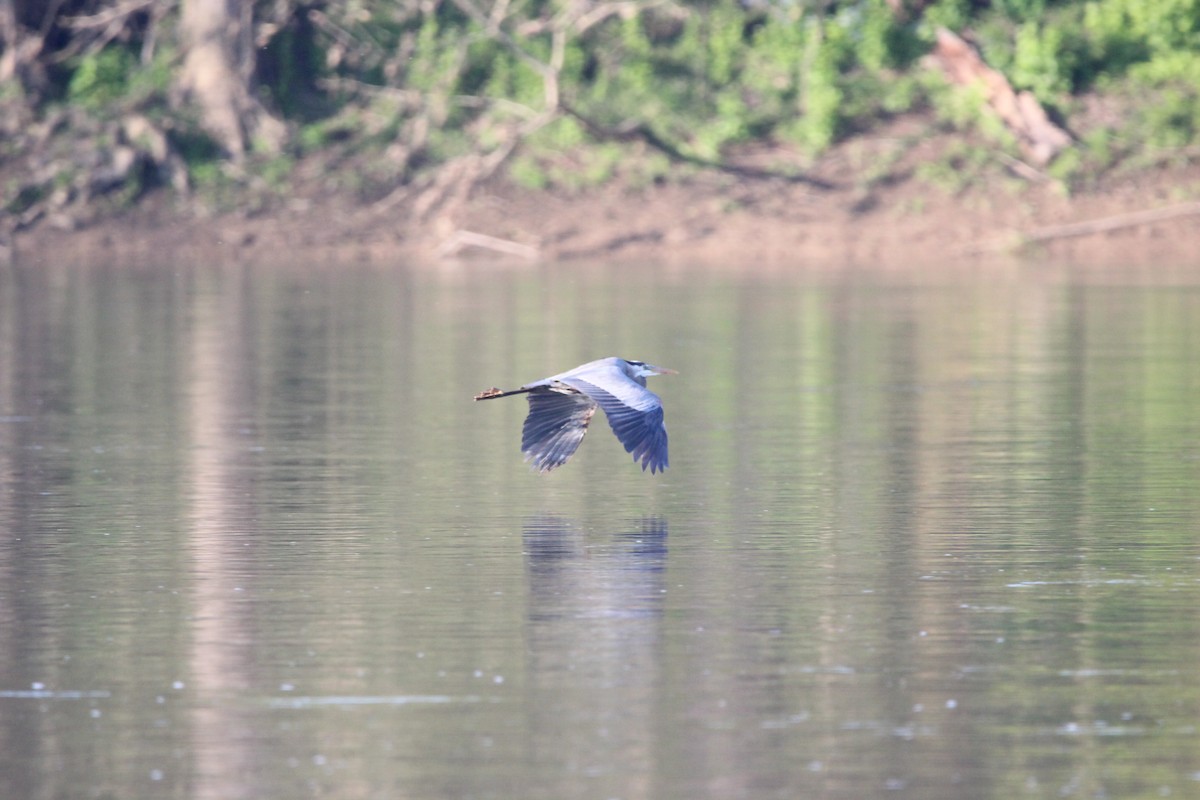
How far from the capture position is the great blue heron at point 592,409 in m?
9.41

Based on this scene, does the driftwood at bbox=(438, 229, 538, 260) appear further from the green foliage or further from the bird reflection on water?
the bird reflection on water

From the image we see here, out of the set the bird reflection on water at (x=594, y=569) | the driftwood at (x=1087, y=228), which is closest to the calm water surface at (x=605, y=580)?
the bird reflection on water at (x=594, y=569)

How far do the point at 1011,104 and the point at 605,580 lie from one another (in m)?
25.0

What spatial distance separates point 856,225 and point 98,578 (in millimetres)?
22981

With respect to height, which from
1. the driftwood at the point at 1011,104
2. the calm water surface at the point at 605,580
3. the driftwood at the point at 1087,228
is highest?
the driftwood at the point at 1011,104

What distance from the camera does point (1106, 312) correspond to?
72.1ft

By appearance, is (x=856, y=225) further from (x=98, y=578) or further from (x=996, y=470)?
(x=98, y=578)

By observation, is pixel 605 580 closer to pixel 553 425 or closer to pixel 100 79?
pixel 553 425

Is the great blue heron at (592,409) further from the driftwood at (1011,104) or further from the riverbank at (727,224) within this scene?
the driftwood at (1011,104)

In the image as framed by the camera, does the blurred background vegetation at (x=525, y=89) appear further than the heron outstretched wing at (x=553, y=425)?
Yes

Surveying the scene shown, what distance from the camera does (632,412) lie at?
952cm

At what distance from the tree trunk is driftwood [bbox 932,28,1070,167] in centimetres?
1034

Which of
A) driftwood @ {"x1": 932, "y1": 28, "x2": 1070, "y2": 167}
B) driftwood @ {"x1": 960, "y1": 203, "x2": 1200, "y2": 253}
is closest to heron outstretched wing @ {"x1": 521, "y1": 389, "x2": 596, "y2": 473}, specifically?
driftwood @ {"x1": 960, "y1": 203, "x2": 1200, "y2": 253}

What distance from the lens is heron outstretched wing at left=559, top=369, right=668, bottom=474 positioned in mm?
9383
